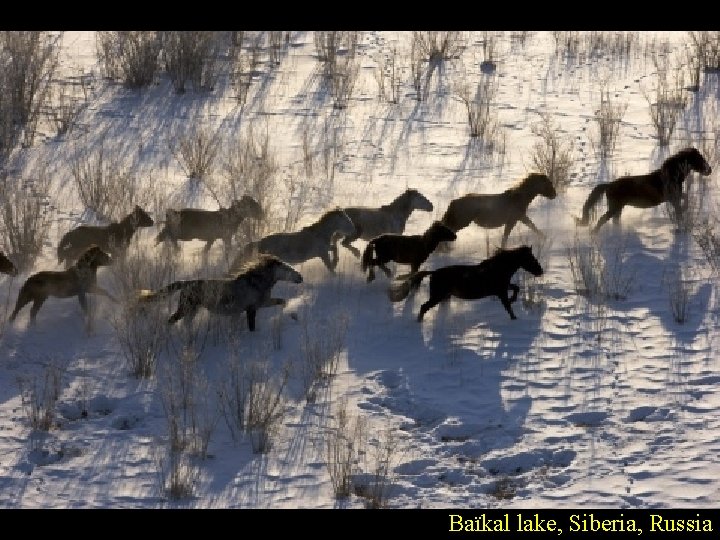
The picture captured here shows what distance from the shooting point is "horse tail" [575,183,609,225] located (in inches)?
587

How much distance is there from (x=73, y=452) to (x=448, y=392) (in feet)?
10.9

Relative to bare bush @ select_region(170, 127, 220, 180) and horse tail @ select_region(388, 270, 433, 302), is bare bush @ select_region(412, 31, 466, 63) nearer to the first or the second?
bare bush @ select_region(170, 127, 220, 180)

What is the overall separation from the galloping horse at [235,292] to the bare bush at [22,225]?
7.79 feet

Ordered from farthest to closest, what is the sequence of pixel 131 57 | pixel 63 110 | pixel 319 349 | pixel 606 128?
pixel 131 57, pixel 63 110, pixel 606 128, pixel 319 349

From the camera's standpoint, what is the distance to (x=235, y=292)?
12.2m

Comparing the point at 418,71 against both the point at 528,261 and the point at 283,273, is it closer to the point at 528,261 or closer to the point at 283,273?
the point at 528,261

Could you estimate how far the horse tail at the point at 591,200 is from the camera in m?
14.9

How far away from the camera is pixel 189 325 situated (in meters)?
11.9

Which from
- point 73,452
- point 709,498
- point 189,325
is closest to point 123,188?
point 189,325

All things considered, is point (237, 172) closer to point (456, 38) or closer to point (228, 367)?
point (228, 367)

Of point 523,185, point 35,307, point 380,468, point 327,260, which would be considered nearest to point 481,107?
point 523,185

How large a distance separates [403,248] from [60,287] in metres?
3.64

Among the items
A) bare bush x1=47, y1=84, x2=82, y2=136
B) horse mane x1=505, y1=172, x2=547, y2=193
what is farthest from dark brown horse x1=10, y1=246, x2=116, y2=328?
bare bush x1=47, y1=84, x2=82, y2=136

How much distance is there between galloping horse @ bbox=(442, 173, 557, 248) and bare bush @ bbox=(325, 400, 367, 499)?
4.22 meters
